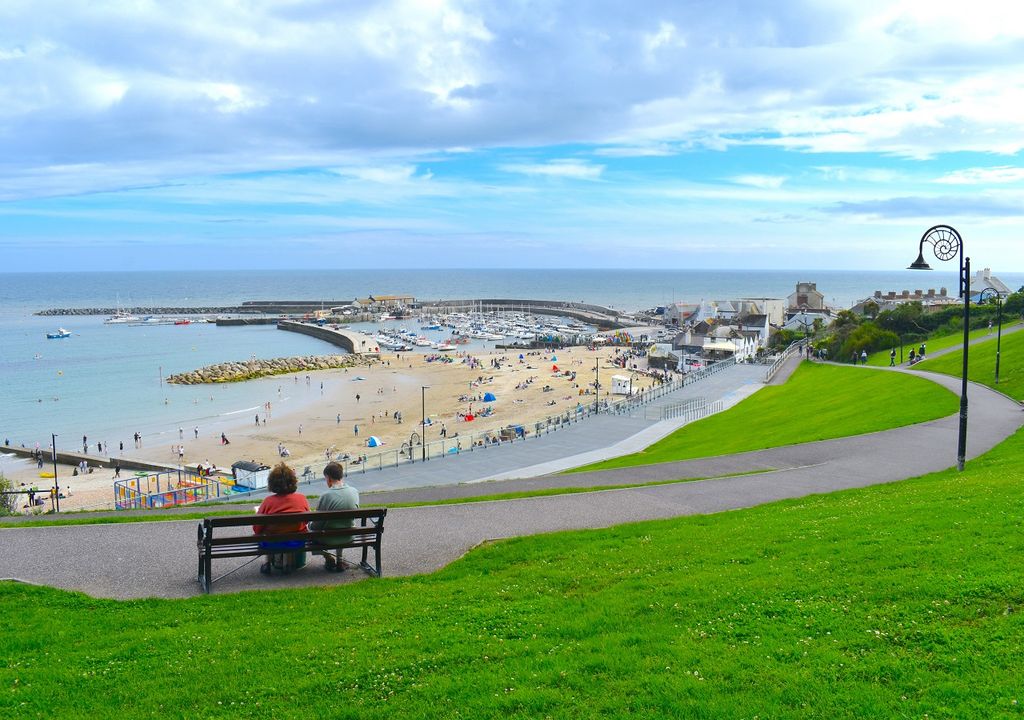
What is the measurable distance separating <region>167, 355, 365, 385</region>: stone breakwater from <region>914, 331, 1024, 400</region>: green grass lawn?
5301 cm

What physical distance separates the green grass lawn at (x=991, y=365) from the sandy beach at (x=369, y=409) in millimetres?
20102

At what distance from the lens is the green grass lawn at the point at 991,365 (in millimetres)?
22444

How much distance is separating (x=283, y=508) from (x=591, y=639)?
12.7 ft

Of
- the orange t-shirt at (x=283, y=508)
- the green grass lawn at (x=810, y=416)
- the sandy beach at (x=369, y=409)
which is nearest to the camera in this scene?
the orange t-shirt at (x=283, y=508)

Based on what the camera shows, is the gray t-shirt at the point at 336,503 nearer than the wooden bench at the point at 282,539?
No

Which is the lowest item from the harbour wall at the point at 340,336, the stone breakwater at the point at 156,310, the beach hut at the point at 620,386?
the beach hut at the point at 620,386

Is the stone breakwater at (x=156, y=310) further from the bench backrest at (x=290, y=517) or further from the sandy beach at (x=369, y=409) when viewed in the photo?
the bench backrest at (x=290, y=517)

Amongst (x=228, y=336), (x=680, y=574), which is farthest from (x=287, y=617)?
(x=228, y=336)

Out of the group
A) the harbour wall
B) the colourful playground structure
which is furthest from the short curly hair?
the harbour wall

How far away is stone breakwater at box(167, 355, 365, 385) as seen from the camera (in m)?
60.4

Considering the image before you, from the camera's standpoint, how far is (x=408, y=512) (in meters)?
10.4

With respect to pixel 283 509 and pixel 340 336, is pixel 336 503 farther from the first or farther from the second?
pixel 340 336

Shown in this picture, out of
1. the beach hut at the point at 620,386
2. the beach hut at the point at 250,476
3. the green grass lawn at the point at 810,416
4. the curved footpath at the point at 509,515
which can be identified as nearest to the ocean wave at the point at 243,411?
the beach hut at the point at 250,476

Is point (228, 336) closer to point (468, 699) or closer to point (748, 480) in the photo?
point (748, 480)
